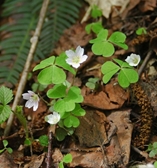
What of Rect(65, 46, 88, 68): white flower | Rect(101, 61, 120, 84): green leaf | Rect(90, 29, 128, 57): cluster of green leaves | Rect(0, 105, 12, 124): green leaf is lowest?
Rect(0, 105, 12, 124): green leaf

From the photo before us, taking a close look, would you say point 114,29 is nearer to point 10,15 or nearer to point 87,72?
point 87,72

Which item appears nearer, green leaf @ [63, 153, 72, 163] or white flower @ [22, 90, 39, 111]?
green leaf @ [63, 153, 72, 163]

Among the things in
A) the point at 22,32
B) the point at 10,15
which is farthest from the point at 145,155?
the point at 10,15

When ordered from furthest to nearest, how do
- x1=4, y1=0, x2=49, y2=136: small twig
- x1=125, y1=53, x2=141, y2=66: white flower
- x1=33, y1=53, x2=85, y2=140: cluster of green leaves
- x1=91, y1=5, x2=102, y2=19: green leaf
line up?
x1=91, y1=5, x2=102, y2=19: green leaf
x1=4, y1=0, x2=49, y2=136: small twig
x1=125, y1=53, x2=141, y2=66: white flower
x1=33, y1=53, x2=85, y2=140: cluster of green leaves

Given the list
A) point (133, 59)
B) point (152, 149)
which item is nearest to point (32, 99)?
point (133, 59)

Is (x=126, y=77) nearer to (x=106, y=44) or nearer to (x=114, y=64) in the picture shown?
(x=114, y=64)

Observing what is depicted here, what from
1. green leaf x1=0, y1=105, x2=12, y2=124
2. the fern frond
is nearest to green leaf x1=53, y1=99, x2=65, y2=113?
green leaf x1=0, y1=105, x2=12, y2=124

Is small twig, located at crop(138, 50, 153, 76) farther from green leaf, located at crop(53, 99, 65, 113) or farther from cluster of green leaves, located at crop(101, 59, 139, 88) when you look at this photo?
green leaf, located at crop(53, 99, 65, 113)

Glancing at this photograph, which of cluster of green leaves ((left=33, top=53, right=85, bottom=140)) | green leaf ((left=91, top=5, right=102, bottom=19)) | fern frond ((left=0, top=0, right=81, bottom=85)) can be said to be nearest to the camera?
cluster of green leaves ((left=33, top=53, right=85, bottom=140))

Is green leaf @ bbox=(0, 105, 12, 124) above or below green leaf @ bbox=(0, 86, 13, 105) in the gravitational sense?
below
